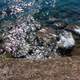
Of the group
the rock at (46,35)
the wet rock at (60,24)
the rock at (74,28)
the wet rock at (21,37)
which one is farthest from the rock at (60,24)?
the rock at (46,35)

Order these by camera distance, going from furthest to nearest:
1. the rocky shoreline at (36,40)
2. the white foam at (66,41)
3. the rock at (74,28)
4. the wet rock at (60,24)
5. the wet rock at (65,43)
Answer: the wet rock at (60,24) < the rock at (74,28) < the white foam at (66,41) < the wet rock at (65,43) < the rocky shoreline at (36,40)

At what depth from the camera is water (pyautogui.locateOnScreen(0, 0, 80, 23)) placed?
20.9 m

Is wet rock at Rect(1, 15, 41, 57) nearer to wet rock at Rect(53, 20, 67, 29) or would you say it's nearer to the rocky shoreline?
the rocky shoreline

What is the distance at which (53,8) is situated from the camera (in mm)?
22312

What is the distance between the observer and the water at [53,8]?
20866 mm

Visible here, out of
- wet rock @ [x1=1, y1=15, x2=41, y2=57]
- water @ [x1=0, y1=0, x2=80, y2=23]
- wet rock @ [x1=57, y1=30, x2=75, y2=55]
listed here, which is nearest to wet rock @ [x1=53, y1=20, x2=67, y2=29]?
water @ [x1=0, y1=0, x2=80, y2=23]

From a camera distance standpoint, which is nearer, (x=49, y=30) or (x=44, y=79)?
(x=44, y=79)

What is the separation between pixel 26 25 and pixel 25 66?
23.5ft

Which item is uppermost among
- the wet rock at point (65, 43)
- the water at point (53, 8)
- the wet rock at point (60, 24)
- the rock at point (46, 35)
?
the water at point (53, 8)

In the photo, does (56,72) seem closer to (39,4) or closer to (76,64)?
(76,64)

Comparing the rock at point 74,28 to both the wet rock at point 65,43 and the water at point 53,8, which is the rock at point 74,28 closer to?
the wet rock at point 65,43

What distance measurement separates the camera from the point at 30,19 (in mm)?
18703

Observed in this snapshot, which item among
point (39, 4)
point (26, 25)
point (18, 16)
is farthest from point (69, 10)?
point (26, 25)

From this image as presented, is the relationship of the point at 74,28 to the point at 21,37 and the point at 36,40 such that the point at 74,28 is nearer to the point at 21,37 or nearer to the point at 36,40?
the point at 36,40
